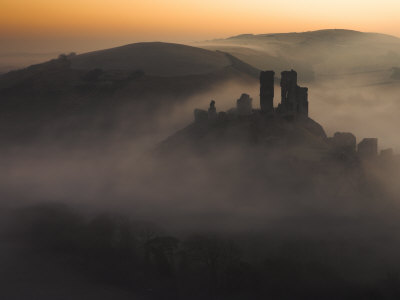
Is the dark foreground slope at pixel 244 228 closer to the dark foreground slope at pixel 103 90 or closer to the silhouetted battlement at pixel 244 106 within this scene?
the silhouetted battlement at pixel 244 106

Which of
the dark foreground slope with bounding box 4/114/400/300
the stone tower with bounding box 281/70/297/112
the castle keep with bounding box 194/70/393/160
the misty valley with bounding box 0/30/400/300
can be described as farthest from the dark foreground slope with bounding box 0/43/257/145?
the stone tower with bounding box 281/70/297/112

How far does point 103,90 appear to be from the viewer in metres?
170

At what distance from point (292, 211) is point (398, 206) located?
1366 cm

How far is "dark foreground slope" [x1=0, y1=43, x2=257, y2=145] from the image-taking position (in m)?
159

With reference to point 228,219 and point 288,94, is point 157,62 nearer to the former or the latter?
point 288,94

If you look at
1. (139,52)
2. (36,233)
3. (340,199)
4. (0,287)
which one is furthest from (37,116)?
(340,199)

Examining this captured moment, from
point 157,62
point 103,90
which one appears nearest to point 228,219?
point 103,90

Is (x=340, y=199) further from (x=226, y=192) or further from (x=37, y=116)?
(x=37, y=116)

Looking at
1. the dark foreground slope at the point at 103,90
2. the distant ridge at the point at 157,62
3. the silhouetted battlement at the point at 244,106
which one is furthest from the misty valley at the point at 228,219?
the distant ridge at the point at 157,62

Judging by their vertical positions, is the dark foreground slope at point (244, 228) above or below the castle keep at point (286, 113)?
below

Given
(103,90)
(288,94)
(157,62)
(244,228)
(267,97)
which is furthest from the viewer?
(157,62)

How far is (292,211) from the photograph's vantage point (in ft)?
285

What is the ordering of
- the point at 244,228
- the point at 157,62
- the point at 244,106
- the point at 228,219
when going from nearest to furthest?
the point at 244,228 → the point at 228,219 → the point at 244,106 → the point at 157,62

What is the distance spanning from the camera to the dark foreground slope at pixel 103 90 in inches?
6245
